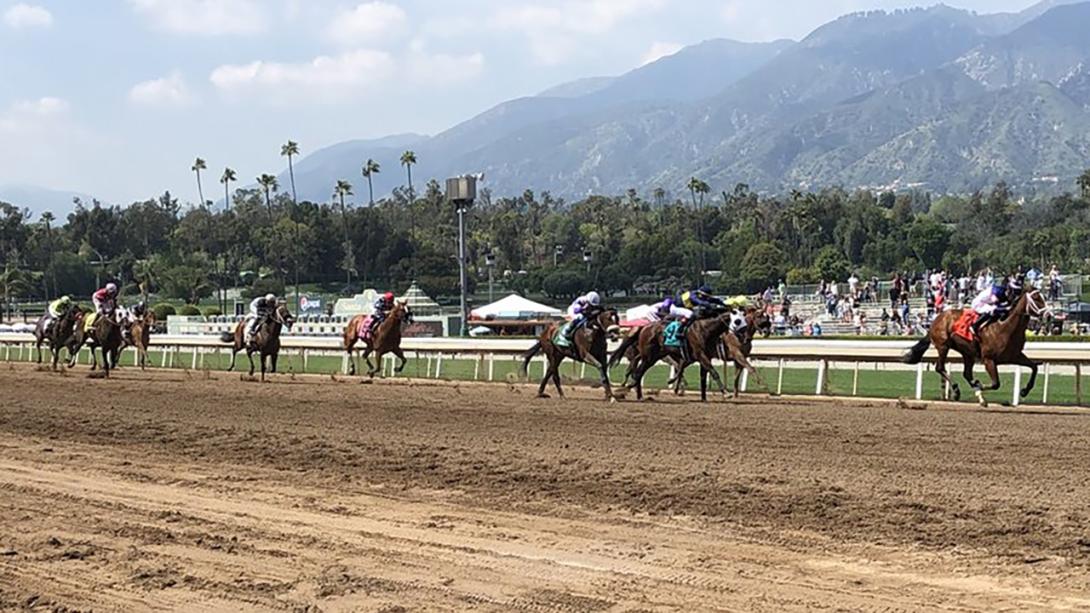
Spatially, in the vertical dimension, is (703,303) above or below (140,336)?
above

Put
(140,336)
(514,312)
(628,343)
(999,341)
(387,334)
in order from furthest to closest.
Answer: (514,312)
(140,336)
(387,334)
(628,343)
(999,341)

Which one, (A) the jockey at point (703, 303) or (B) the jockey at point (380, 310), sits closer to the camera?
(A) the jockey at point (703, 303)

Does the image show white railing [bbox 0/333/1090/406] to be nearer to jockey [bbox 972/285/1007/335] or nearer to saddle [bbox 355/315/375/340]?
jockey [bbox 972/285/1007/335]

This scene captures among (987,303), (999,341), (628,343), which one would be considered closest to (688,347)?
(628,343)

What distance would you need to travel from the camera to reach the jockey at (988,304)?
14453mm

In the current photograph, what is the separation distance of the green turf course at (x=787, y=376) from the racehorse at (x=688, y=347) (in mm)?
2223

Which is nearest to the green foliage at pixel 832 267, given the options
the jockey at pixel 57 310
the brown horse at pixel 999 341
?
the jockey at pixel 57 310

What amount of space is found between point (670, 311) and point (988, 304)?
165 inches

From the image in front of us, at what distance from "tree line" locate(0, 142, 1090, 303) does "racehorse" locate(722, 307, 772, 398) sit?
5209cm

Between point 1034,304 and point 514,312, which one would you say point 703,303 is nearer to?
point 1034,304

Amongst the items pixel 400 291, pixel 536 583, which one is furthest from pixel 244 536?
pixel 400 291

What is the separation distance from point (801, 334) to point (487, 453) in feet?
82.7

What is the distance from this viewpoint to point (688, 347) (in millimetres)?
16094

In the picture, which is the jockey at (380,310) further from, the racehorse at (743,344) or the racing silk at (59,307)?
the racing silk at (59,307)
